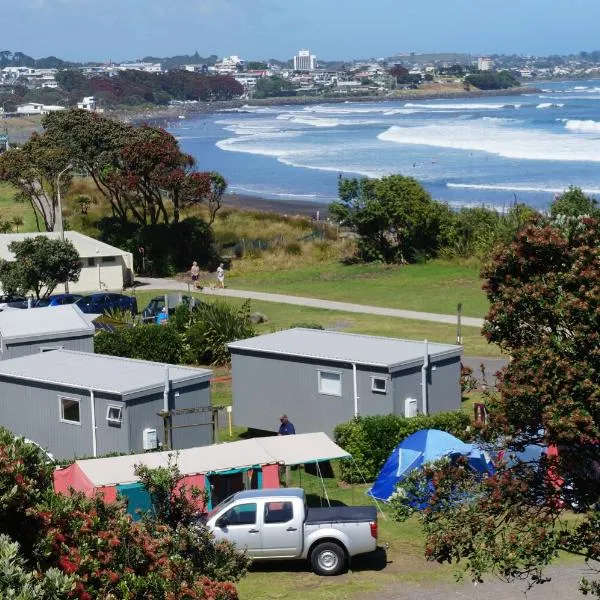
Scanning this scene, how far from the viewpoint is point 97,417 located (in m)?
21.0

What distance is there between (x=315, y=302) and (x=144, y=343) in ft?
37.6

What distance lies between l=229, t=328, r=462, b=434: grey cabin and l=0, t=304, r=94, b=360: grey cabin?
3957mm

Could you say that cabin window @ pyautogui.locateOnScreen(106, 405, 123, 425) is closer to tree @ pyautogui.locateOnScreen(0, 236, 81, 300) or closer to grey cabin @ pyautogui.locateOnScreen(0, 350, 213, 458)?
grey cabin @ pyautogui.locateOnScreen(0, 350, 213, 458)

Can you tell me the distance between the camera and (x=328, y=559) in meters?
16.2

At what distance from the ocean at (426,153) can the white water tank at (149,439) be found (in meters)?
44.2

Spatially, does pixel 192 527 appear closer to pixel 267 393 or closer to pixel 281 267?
pixel 267 393

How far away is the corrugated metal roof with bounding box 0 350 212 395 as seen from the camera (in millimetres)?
21062

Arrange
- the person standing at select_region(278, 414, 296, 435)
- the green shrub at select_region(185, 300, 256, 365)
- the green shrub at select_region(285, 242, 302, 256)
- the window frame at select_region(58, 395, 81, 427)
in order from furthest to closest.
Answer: the green shrub at select_region(285, 242, 302, 256)
the green shrub at select_region(185, 300, 256, 365)
the person standing at select_region(278, 414, 296, 435)
the window frame at select_region(58, 395, 81, 427)

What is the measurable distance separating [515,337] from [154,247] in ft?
125

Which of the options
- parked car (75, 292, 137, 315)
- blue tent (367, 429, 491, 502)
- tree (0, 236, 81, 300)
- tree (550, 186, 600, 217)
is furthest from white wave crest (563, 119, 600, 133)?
blue tent (367, 429, 491, 502)

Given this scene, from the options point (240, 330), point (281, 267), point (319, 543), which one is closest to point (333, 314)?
point (240, 330)

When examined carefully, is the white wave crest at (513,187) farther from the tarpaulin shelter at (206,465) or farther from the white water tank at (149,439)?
the tarpaulin shelter at (206,465)

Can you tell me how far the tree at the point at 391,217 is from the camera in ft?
154

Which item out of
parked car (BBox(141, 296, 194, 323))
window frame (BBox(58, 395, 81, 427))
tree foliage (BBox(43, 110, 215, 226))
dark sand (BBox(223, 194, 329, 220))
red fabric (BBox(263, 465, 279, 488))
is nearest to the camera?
red fabric (BBox(263, 465, 279, 488))
